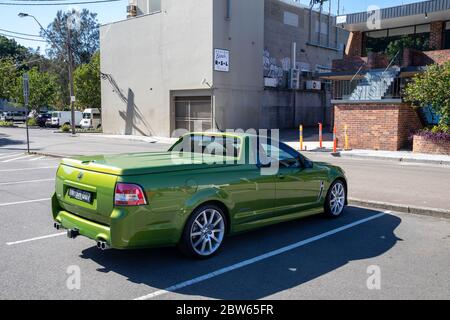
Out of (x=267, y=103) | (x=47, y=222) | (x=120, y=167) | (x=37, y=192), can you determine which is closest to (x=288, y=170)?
(x=120, y=167)

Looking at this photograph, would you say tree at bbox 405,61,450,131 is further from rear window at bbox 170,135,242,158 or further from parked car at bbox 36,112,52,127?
parked car at bbox 36,112,52,127

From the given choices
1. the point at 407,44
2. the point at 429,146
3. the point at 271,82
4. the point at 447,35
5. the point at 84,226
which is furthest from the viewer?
the point at 271,82

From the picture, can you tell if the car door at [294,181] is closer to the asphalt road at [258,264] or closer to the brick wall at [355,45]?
the asphalt road at [258,264]

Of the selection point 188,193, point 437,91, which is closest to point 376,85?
point 437,91

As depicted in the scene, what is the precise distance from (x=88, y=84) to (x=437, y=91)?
126 ft

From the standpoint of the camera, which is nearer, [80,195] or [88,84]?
[80,195]

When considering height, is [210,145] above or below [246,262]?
above

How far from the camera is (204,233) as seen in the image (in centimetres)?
530

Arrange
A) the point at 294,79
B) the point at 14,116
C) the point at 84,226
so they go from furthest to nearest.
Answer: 1. the point at 14,116
2. the point at 294,79
3. the point at 84,226

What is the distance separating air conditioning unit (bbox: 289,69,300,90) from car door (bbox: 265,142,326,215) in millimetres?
27834

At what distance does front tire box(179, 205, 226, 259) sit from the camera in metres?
5.13

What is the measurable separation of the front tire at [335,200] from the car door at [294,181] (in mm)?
305

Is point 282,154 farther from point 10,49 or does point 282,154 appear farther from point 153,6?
point 10,49
